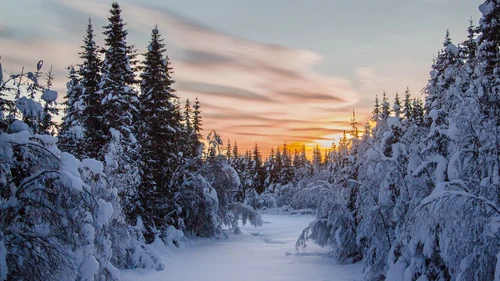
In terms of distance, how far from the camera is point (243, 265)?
15805 millimetres

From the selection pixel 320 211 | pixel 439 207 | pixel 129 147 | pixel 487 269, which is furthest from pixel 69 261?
pixel 320 211

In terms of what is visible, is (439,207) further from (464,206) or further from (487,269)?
(487,269)

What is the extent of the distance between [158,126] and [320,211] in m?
10.5

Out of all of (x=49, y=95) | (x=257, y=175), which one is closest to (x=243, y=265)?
(x=49, y=95)

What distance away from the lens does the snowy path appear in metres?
13.3

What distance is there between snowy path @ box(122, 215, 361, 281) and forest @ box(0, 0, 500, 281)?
2.75 ft

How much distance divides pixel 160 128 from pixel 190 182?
11.7ft

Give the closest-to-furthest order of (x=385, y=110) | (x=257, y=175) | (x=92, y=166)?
1. (x=92, y=166)
2. (x=385, y=110)
3. (x=257, y=175)

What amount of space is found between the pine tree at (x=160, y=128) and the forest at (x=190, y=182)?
81mm

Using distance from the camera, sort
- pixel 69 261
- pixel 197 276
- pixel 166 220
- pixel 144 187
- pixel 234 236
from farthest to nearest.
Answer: pixel 234 236 → pixel 166 220 → pixel 144 187 → pixel 197 276 → pixel 69 261

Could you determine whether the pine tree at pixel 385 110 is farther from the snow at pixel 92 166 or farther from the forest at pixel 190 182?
the snow at pixel 92 166

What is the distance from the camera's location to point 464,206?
600cm

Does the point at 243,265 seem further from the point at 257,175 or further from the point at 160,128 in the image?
the point at 257,175

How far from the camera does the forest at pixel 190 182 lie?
5.89m
